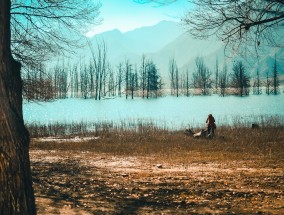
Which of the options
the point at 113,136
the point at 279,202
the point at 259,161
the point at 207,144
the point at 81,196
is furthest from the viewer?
the point at 113,136

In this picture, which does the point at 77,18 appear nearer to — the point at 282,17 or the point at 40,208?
the point at 282,17

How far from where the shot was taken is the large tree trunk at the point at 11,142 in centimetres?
417

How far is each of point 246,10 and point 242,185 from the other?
15.8ft

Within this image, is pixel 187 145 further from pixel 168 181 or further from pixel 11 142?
pixel 11 142

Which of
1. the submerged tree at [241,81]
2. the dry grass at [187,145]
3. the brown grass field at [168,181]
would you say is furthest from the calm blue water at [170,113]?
the submerged tree at [241,81]

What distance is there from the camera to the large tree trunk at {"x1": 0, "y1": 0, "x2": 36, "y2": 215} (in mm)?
4168

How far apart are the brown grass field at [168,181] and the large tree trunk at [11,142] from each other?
6.15 ft

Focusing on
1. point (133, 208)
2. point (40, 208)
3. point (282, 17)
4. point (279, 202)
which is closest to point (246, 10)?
point (282, 17)

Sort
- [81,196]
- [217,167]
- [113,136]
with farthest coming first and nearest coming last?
1. [113,136]
2. [217,167]
3. [81,196]

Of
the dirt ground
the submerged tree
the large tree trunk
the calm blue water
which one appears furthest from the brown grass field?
the submerged tree

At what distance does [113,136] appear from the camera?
23.5 meters

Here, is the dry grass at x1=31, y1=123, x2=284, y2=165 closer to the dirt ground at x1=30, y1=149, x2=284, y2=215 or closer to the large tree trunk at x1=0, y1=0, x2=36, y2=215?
the dirt ground at x1=30, y1=149, x2=284, y2=215

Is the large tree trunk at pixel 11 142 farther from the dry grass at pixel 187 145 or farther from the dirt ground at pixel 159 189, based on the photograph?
the dry grass at pixel 187 145

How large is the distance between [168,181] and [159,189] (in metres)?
1.01
